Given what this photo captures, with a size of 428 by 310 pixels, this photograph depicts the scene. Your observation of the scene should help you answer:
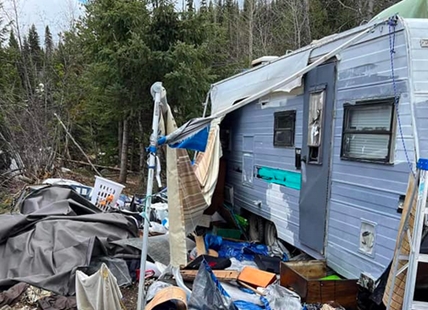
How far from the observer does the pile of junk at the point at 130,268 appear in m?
3.47

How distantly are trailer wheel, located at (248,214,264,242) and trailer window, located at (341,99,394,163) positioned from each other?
254 centimetres

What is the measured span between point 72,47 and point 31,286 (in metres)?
9.90

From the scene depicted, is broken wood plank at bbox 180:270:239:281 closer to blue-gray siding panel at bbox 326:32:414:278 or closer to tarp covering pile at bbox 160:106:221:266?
tarp covering pile at bbox 160:106:221:266

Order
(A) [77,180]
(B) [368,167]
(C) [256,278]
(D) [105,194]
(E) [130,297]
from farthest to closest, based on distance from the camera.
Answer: (A) [77,180], (D) [105,194], (E) [130,297], (C) [256,278], (B) [368,167]

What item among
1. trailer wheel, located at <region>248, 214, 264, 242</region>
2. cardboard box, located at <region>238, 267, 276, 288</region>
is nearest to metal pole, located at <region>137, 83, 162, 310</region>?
cardboard box, located at <region>238, 267, 276, 288</region>

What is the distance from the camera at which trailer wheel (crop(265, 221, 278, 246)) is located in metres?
5.49

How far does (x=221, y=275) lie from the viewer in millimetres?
4156

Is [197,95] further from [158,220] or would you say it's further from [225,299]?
[225,299]

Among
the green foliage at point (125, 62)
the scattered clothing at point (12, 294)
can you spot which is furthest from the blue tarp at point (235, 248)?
the green foliage at point (125, 62)

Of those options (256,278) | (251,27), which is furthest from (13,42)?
(256,278)

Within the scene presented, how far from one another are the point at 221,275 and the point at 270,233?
1.68 metres

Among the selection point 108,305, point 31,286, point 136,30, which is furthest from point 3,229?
point 136,30

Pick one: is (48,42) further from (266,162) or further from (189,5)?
(266,162)

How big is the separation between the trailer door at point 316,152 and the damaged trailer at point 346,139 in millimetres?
11
